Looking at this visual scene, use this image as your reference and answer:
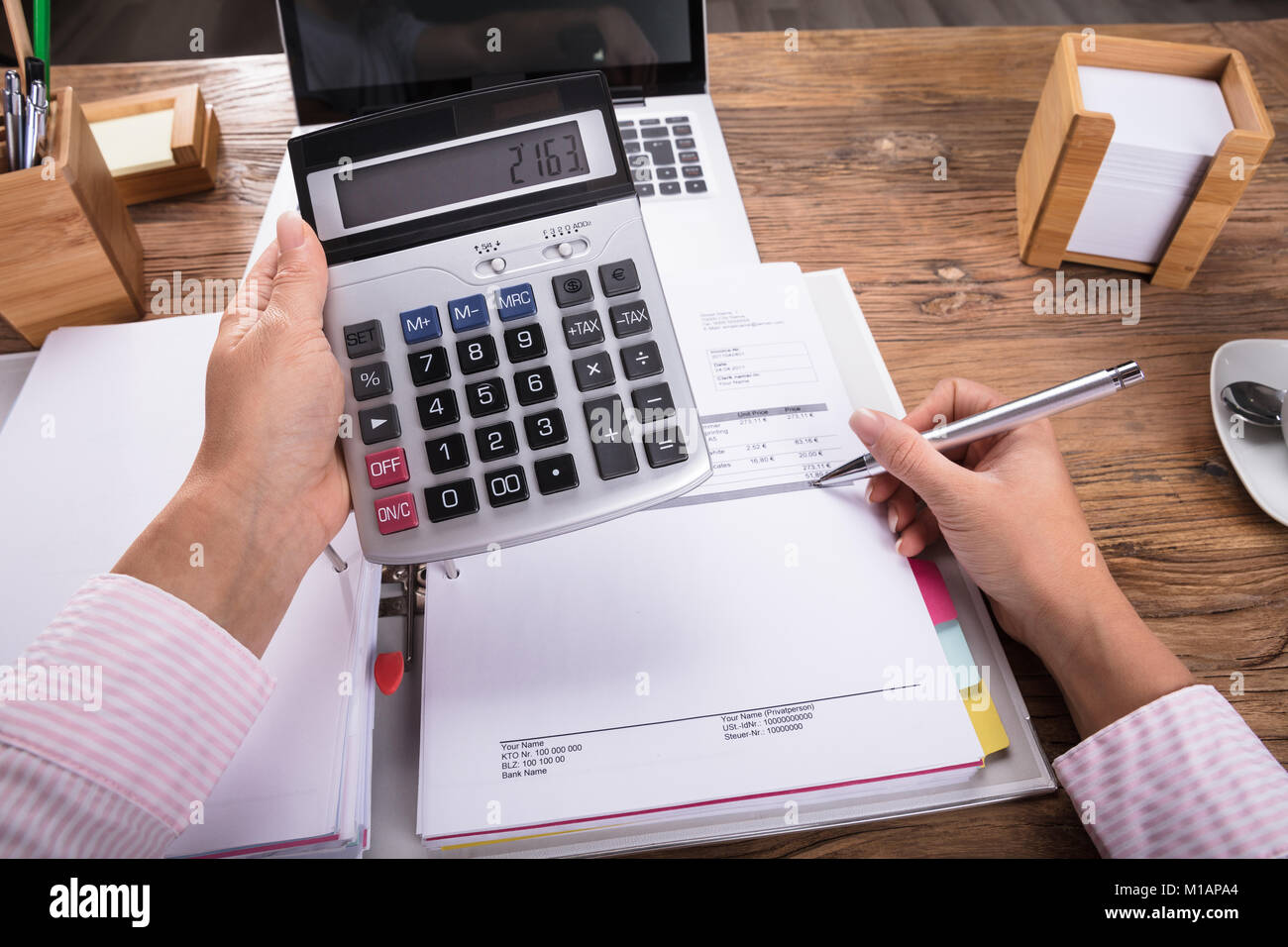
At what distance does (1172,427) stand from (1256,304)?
161 mm

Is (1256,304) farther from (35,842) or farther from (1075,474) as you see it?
(35,842)

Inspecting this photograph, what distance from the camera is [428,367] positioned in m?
0.49

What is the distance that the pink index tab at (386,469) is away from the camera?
46cm

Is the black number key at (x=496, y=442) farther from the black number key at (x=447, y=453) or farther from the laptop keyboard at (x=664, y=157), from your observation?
the laptop keyboard at (x=664, y=157)

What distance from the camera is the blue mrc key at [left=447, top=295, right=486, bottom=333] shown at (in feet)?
1.63

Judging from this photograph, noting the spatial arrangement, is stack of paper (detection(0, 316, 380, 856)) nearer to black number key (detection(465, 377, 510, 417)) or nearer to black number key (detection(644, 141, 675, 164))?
black number key (detection(465, 377, 510, 417))

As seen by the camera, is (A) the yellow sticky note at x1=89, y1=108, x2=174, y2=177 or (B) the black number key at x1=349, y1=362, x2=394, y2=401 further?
(A) the yellow sticky note at x1=89, y1=108, x2=174, y2=177

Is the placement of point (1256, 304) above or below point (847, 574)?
above

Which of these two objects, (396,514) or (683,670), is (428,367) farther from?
(683,670)

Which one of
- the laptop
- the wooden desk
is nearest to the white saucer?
the wooden desk

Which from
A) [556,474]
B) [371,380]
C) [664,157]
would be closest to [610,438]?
[556,474]
